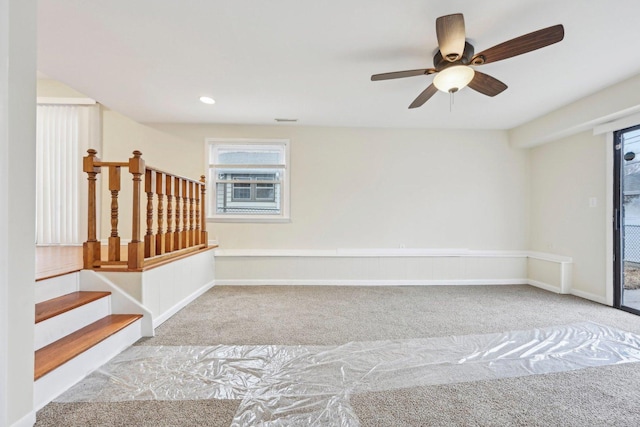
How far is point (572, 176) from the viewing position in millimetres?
3725

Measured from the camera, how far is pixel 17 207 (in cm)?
124

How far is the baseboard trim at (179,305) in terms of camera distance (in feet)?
8.39

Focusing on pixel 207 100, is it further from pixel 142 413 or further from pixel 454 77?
pixel 142 413

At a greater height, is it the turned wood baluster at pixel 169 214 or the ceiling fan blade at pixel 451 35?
the ceiling fan blade at pixel 451 35

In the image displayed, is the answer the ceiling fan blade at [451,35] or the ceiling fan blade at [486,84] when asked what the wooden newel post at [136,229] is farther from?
the ceiling fan blade at [486,84]

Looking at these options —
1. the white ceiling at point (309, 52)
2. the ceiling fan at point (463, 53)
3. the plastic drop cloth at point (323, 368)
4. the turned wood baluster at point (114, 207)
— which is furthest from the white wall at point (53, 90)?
the ceiling fan at point (463, 53)

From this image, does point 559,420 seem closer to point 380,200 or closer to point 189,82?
point 380,200

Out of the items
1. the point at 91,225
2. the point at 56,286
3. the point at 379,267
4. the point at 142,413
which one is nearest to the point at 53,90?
the point at 91,225

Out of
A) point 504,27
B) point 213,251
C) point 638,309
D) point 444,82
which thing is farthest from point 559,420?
point 213,251

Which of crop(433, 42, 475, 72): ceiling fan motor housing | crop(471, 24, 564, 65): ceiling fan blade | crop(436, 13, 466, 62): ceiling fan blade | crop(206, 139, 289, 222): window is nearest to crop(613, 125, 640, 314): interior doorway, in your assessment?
crop(471, 24, 564, 65): ceiling fan blade

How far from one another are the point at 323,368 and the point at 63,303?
76.9 inches

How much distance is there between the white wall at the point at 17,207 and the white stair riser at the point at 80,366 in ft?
0.52

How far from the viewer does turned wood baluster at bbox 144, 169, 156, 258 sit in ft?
8.39

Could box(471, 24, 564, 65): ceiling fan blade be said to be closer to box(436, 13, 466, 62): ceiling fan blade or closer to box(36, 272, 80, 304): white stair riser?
box(436, 13, 466, 62): ceiling fan blade
